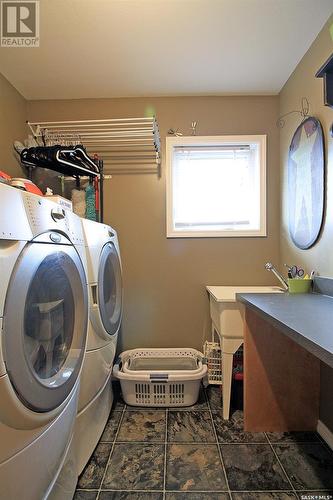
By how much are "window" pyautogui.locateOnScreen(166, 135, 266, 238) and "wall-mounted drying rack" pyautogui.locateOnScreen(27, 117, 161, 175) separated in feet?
0.76

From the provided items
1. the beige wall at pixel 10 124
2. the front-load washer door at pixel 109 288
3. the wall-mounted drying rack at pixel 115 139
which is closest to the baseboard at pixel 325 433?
the front-load washer door at pixel 109 288

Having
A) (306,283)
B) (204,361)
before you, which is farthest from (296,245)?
(204,361)

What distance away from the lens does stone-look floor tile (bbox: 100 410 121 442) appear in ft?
4.72

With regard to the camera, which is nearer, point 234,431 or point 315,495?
point 315,495

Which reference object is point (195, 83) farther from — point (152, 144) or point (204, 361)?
point (204, 361)

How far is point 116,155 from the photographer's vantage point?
6.86 ft

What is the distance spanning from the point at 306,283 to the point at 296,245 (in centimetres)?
33

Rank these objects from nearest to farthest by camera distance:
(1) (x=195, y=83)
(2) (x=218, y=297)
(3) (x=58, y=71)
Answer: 1. (2) (x=218, y=297)
2. (3) (x=58, y=71)
3. (1) (x=195, y=83)

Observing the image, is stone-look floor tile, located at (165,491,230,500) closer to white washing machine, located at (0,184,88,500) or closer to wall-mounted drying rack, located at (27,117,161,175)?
white washing machine, located at (0,184,88,500)

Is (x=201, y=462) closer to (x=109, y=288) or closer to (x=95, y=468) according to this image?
(x=95, y=468)

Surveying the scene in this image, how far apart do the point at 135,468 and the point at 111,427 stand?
34cm

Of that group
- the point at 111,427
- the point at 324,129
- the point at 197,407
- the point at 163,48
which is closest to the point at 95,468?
the point at 111,427

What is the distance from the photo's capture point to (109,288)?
5.23 feet

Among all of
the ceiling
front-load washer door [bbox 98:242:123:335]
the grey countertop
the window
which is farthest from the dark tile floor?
the ceiling
